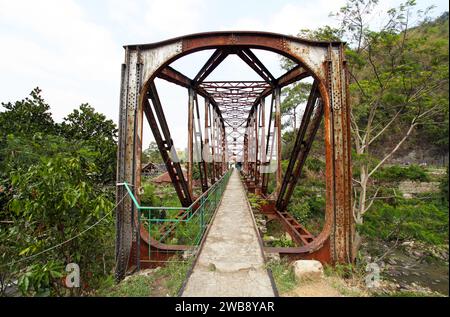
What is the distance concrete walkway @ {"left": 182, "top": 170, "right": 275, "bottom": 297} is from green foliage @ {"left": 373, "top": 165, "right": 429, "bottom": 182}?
18.9 ft

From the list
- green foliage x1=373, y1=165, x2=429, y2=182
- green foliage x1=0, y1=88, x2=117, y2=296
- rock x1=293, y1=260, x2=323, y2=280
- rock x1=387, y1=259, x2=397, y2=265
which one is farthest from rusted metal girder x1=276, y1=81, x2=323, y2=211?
rock x1=387, y1=259, x2=397, y2=265

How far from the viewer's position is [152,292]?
2.80m

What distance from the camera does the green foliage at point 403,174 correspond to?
6891mm

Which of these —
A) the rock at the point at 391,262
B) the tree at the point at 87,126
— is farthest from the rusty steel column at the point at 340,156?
the tree at the point at 87,126

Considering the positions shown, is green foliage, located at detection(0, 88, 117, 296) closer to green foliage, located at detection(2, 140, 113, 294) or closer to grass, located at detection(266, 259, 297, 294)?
green foliage, located at detection(2, 140, 113, 294)

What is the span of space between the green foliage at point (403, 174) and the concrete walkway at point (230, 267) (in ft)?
18.9

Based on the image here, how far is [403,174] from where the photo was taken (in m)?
7.25

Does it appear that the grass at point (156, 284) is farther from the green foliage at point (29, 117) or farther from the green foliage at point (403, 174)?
the green foliage at point (29, 117)

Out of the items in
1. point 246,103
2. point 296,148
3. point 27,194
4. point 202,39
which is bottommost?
point 27,194

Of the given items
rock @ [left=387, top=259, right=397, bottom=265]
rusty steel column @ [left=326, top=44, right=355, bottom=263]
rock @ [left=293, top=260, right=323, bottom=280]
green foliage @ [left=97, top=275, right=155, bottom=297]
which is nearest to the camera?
green foliage @ [left=97, top=275, right=155, bottom=297]

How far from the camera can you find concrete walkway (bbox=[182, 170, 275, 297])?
259 cm

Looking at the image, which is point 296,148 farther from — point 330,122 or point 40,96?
point 40,96
